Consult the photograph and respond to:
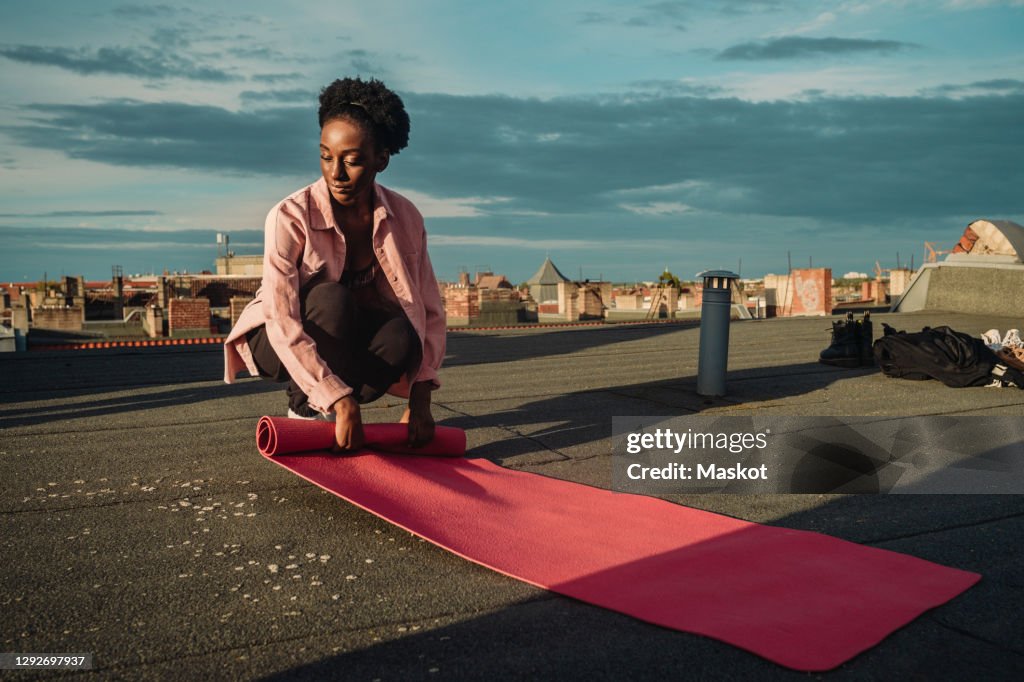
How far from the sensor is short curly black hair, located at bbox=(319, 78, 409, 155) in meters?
3.29

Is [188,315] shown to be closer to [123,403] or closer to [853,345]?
[123,403]

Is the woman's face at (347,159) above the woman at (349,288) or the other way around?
above

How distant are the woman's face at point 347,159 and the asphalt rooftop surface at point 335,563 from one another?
1.23m

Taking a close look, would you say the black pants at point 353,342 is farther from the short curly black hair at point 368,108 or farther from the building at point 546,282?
the building at point 546,282

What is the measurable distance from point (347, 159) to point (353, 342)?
0.78 m

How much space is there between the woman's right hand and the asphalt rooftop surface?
24cm

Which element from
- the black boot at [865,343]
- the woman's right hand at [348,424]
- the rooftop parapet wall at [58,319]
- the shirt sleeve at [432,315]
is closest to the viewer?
the woman's right hand at [348,424]

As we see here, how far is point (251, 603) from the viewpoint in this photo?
212cm

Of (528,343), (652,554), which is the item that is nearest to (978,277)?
(528,343)

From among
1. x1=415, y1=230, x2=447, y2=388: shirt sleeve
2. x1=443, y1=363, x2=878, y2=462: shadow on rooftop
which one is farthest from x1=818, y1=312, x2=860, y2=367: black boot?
x1=415, y1=230, x2=447, y2=388: shirt sleeve

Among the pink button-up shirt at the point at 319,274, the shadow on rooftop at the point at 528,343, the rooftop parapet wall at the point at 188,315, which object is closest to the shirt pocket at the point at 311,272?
the pink button-up shirt at the point at 319,274

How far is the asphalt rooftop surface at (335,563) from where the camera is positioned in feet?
5.93

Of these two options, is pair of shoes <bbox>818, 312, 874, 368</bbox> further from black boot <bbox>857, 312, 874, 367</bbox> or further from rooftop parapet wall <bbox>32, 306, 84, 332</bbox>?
rooftop parapet wall <bbox>32, 306, 84, 332</bbox>

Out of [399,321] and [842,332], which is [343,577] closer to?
[399,321]
